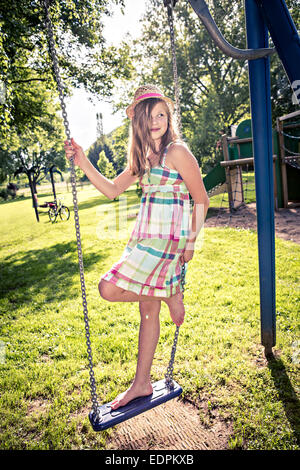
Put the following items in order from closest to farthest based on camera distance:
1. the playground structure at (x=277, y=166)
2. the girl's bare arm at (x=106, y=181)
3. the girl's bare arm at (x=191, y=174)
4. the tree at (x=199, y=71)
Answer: the girl's bare arm at (x=191, y=174) → the girl's bare arm at (x=106, y=181) → the playground structure at (x=277, y=166) → the tree at (x=199, y=71)

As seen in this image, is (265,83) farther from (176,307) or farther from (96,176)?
(176,307)

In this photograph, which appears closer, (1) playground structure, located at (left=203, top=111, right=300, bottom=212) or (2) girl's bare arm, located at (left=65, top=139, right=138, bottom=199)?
(2) girl's bare arm, located at (left=65, top=139, right=138, bottom=199)

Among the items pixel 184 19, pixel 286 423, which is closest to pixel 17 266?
pixel 286 423

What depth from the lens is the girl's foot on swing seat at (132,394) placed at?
6.67 ft

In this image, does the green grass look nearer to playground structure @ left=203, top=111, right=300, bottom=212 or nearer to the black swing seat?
the black swing seat

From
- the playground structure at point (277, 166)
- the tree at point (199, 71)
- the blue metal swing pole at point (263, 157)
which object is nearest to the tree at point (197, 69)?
the tree at point (199, 71)

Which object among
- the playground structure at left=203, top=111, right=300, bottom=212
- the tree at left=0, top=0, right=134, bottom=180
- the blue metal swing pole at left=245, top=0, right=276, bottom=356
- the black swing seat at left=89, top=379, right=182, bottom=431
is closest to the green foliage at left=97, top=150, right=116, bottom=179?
the tree at left=0, top=0, right=134, bottom=180

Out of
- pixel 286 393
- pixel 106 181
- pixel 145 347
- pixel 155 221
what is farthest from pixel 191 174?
pixel 286 393

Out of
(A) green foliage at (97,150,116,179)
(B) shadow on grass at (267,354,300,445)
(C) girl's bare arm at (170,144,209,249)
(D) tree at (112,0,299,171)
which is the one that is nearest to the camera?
(C) girl's bare arm at (170,144,209,249)

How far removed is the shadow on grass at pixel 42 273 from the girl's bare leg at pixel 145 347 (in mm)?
3076

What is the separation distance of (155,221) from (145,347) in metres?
0.88

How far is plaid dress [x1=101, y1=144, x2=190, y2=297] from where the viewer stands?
1.88m

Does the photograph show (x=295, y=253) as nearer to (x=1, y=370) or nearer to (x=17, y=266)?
(x=1, y=370)

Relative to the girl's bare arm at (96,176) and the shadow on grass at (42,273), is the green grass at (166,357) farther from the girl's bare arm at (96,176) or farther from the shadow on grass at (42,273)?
the girl's bare arm at (96,176)
